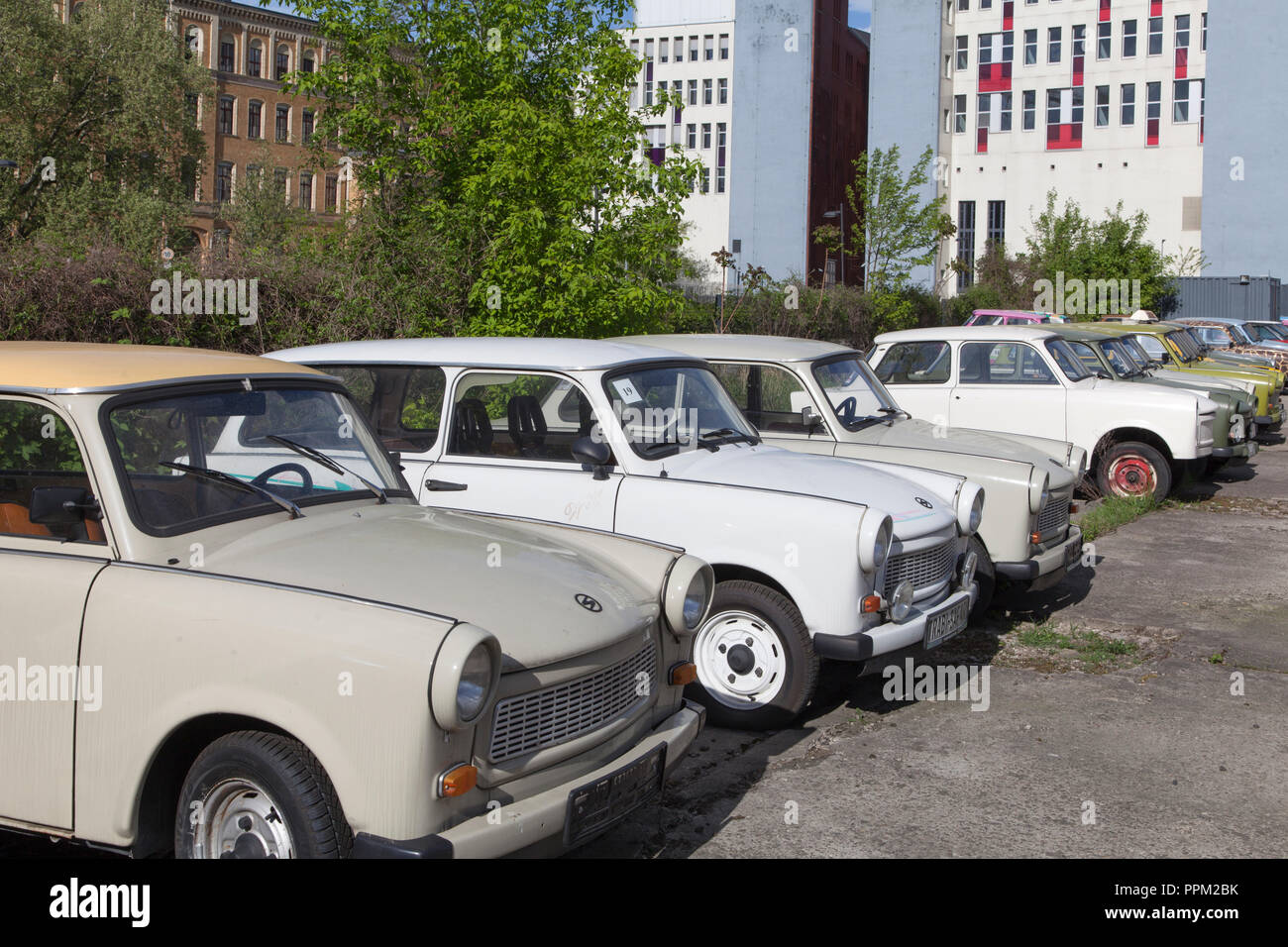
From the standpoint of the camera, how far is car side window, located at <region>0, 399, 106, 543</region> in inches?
158

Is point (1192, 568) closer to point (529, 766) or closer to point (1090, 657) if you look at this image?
point (1090, 657)

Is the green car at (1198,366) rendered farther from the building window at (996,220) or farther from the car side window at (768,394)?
the building window at (996,220)

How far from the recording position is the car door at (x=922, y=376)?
513 inches

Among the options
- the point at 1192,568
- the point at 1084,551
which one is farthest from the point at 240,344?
the point at 1192,568

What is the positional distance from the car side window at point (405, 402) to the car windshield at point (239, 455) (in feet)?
5.21

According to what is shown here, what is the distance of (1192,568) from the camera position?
10555mm

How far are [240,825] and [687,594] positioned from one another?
5.64 feet

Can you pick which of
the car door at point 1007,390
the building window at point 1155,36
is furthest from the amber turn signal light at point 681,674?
the building window at point 1155,36

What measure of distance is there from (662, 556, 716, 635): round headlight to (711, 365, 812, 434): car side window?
160 inches

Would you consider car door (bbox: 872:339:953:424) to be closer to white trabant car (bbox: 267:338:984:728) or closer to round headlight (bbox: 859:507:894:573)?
white trabant car (bbox: 267:338:984:728)

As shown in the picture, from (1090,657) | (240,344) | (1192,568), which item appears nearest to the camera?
(1090,657)

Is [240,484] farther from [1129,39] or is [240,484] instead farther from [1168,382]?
[1129,39]

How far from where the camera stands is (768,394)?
8758 millimetres
